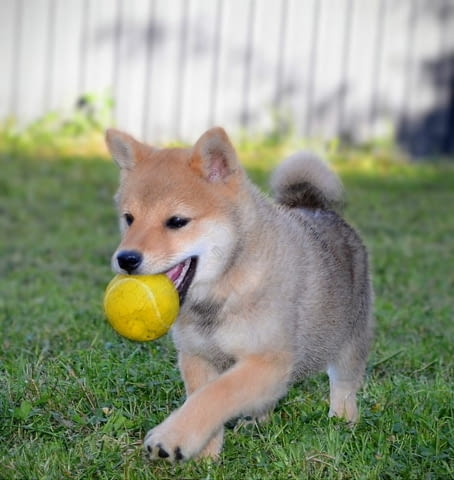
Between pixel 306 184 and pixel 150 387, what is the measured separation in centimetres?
125

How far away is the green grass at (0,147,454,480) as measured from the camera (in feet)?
11.5

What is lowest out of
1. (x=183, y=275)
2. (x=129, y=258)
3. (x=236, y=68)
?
(x=183, y=275)

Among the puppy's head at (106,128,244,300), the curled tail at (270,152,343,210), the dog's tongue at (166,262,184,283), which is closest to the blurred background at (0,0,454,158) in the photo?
the curled tail at (270,152,343,210)

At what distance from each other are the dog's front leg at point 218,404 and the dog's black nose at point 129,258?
493 mm

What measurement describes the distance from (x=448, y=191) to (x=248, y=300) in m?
6.82

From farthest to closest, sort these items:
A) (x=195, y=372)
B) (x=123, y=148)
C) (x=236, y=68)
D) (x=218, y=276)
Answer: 1. (x=236, y=68)
2. (x=123, y=148)
3. (x=195, y=372)
4. (x=218, y=276)

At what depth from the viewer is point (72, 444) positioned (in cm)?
368

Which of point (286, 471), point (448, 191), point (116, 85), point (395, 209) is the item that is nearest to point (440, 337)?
point (286, 471)

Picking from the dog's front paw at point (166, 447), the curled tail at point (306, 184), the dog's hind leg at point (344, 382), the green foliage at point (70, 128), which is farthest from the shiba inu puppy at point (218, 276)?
the green foliage at point (70, 128)

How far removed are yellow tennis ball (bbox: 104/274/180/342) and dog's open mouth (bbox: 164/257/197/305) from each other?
65mm

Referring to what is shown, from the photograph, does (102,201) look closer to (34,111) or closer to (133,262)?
(34,111)

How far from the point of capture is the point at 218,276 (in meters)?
3.70

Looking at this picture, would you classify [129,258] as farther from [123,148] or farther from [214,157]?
[123,148]

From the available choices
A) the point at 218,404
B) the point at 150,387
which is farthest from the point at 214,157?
the point at 150,387
